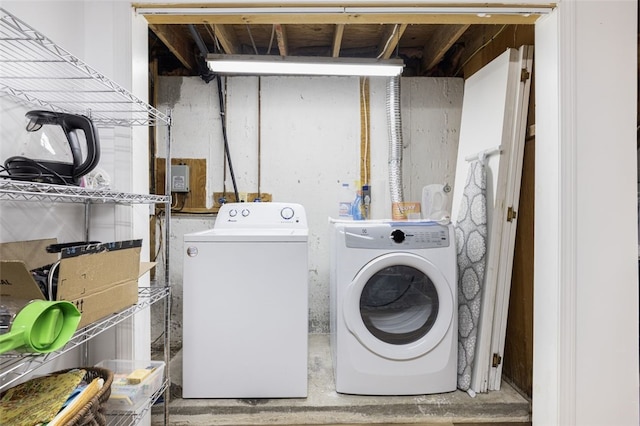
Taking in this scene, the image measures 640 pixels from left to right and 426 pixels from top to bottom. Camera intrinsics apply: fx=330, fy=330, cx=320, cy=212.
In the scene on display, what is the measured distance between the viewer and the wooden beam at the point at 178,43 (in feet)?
6.78

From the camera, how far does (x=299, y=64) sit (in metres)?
2.07

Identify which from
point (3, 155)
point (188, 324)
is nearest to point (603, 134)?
point (188, 324)

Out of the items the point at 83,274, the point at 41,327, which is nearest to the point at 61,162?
the point at 83,274

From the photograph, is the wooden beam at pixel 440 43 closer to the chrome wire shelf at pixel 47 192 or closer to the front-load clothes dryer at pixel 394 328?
the front-load clothes dryer at pixel 394 328

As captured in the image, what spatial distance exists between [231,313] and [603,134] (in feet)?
6.17

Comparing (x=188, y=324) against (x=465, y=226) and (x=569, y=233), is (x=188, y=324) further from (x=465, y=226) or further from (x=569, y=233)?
(x=569, y=233)

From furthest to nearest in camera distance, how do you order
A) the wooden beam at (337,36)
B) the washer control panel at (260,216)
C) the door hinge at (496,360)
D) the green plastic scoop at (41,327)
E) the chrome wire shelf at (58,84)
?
the washer control panel at (260,216) → the wooden beam at (337,36) → the door hinge at (496,360) → the chrome wire shelf at (58,84) → the green plastic scoop at (41,327)

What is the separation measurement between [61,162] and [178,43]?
5.35ft

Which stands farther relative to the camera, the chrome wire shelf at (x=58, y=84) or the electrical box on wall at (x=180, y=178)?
the electrical box on wall at (x=180, y=178)

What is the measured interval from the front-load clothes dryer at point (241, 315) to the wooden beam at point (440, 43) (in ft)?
5.48

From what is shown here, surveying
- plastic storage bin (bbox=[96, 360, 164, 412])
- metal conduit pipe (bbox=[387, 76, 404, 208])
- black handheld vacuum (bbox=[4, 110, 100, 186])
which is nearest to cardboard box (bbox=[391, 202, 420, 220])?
metal conduit pipe (bbox=[387, 76, 404, 208])

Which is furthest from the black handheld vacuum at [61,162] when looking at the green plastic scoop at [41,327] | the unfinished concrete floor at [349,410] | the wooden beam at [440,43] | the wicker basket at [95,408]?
the wooden beam at [440,43]

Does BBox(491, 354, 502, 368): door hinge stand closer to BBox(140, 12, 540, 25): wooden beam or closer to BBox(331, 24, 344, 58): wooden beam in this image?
BBox(140, 12, 540, 25): wooden beam

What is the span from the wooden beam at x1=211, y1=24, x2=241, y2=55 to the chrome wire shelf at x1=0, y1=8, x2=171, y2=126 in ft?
2.65
